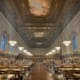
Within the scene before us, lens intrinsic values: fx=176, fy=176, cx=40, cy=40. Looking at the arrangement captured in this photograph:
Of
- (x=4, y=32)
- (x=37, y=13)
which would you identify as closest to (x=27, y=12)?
(x=37, y=13)

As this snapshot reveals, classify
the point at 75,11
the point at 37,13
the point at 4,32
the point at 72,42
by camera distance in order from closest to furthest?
the point at 75,11
the point at 37,13
the point at 4,32
the point at 72,42

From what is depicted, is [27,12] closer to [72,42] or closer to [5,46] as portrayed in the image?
[5,46]

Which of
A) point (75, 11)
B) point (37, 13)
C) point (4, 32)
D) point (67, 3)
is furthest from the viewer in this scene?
point (4, 32)

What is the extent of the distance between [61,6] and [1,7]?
3.95 meters

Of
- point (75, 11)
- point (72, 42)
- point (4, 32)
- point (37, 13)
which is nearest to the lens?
point (75, 11)

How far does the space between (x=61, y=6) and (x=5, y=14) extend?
4.51 meters

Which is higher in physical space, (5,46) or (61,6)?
(61,6)

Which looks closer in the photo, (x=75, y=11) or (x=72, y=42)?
(x=75, y=11)

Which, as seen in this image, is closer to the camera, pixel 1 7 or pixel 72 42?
pixel 1 7

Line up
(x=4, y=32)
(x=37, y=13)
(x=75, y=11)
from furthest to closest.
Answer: (x=4, y=32) < (x=37, y=13) < (x=75, y=11)

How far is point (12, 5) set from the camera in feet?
37.0

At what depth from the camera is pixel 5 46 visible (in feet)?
56.0

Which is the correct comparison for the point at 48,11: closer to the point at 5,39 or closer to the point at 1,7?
the point at 1,7

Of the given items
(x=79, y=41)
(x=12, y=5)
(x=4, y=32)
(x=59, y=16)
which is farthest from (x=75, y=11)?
(x=4, y=32)
